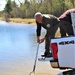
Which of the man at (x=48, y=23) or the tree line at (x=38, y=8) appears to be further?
the tree line at (x=38, y=8)

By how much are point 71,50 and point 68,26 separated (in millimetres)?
1592

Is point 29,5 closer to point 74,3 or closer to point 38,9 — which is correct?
point 38,9

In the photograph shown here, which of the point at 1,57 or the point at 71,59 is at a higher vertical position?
the point at 71,59

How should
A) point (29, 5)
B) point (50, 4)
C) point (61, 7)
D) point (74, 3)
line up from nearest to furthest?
point (74, 3), point (61, 7), point (50, 4), point (29, 5)

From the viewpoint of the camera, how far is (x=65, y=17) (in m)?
7.93

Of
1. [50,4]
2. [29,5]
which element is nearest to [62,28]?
[50,4]

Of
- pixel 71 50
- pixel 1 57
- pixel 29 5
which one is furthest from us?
pixel 29 5

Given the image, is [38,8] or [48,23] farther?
[38,8]

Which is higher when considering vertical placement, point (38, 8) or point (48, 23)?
point (48, 23)

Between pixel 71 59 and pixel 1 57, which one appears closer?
pixel 71 59

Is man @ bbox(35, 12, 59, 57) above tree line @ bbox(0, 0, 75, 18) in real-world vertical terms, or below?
above

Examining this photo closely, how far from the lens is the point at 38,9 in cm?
8344

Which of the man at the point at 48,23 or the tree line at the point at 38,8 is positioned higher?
the man at the point at 48,23

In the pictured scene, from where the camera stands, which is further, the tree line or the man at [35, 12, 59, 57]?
the tree line
